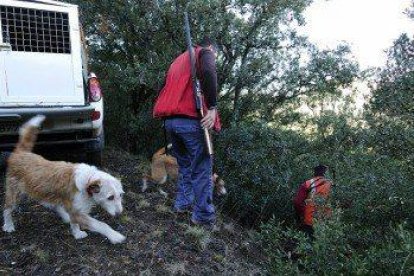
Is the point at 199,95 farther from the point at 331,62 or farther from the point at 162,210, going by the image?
the point at 331,62

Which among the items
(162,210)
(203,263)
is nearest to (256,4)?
(162,210)

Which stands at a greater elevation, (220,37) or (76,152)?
(220,37)

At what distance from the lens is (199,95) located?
5035 millimetres

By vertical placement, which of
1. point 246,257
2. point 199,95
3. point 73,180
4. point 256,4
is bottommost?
point 246,257

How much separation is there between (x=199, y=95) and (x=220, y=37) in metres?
4.35

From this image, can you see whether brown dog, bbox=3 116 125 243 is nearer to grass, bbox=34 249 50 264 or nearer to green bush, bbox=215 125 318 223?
grass, bbox=34 249 50 264

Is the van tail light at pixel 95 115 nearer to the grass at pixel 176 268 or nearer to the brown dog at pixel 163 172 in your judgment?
the brown dog at pixel 163 172

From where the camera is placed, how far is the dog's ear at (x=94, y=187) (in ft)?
14.7

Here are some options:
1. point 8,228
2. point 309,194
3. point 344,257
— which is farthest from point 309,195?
point 8,228

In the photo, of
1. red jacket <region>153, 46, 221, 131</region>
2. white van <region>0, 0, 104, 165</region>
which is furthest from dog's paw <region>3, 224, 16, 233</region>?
red jacket <region>153, 46, 221, 131</region>

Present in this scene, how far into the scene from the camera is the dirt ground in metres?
4.51

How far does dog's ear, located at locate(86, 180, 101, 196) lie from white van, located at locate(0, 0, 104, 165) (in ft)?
5.80

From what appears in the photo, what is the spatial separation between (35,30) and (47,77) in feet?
2.16

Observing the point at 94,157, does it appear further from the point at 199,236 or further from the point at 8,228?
the point at 199,236
